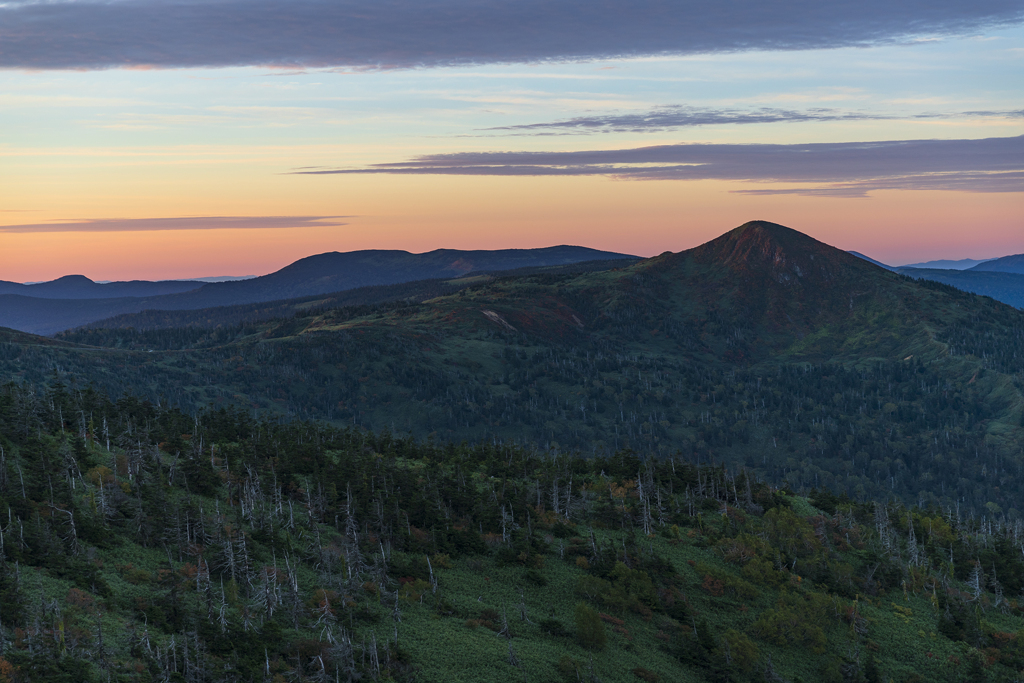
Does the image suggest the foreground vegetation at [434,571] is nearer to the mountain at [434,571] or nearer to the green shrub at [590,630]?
the green shrub at [590,630]

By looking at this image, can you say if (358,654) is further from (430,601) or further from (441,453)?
(441,453)

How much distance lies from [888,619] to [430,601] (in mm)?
51754

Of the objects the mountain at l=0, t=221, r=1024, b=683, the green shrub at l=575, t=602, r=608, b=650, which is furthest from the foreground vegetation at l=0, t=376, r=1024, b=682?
the mountain at l=0, t=221, r=1024, b=683

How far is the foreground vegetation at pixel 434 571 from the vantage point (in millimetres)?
51281

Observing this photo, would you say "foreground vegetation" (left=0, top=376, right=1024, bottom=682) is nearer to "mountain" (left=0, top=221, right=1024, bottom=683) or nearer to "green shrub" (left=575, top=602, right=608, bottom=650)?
"green shrub" (left=575, top=602, right=608, bottom=650)

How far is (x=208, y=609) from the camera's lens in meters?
53.2

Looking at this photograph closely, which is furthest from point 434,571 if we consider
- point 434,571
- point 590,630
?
point 590,630

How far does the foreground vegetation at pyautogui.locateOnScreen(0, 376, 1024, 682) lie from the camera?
51.3 metres

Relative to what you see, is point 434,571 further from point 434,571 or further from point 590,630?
point 590,630

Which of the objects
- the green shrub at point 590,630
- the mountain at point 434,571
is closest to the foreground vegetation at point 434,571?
the green shrub at point 590,630

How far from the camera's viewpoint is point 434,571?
7281 cm

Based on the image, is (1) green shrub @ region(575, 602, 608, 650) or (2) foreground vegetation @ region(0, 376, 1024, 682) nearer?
(2) foreground vegetation @ region(0, 376, 1024, 682)

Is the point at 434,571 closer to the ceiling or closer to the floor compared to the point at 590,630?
closer to the ceiling

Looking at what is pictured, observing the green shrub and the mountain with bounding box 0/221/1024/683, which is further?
the green shrub
